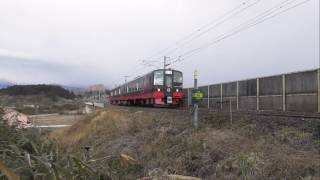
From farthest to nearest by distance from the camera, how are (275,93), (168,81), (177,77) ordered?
(177,77) → (168,81) → (275,93)

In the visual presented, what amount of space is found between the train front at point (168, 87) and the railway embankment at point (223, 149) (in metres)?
14.8

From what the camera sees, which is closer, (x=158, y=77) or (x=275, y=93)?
(x=275, y=93)

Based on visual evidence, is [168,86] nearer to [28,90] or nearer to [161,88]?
[161,88]

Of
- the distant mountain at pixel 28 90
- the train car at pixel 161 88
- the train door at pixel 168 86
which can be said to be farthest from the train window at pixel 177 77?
the distant mountain at pixel 28 90

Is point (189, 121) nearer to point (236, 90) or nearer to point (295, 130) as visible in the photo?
point (295, 130)

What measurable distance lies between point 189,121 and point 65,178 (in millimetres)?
18504

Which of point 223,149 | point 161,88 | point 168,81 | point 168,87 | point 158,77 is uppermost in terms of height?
point 158,77

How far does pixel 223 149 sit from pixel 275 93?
17583 mm

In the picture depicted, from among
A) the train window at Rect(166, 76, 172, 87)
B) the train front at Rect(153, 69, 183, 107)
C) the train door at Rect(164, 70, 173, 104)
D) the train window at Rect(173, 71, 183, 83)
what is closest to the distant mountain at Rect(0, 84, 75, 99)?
the train front at Rect(153, 69, 183, 107)

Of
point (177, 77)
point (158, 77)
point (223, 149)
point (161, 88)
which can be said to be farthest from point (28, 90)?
point (177, 77)

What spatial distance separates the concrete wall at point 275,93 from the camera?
26328 mm

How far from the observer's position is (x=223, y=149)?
13.9 metres

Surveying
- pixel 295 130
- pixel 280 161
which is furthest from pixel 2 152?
pixel 295 130

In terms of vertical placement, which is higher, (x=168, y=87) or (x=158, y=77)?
(x=158, y=77)
